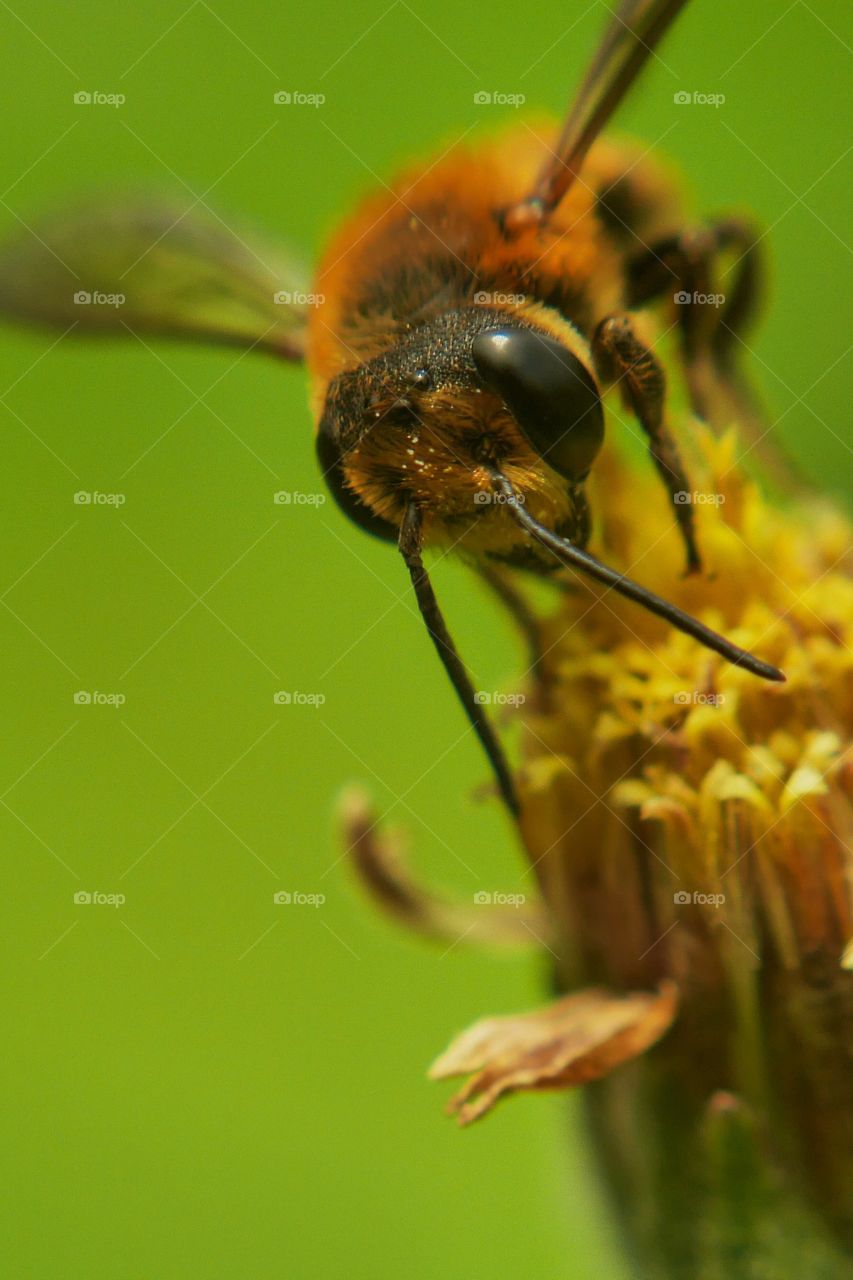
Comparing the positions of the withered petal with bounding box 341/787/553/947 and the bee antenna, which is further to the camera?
the withered petal with bounding box 341/787/553/947

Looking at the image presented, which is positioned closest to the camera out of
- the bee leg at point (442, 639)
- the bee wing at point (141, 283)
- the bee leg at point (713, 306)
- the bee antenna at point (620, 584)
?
the bee antenna at point (620, 584)

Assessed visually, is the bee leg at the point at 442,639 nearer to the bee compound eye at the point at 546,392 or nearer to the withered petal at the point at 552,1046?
the bee compound eye at the point at 546,392

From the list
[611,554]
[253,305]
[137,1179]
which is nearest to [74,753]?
[137,1179]

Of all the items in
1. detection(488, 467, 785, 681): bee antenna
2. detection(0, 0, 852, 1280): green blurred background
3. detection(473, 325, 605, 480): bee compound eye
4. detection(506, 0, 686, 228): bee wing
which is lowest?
detection(0, 0, 852, 1280): green blurred background

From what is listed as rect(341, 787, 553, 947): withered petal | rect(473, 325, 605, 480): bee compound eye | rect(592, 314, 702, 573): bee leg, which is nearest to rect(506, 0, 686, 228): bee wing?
rect(592, 314, 702, 573): bee leg

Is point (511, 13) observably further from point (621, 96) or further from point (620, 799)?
point (620, 799)

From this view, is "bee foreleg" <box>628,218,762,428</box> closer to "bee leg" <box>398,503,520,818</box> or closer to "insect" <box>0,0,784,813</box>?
"insect" <box>0,0,784,813</box>

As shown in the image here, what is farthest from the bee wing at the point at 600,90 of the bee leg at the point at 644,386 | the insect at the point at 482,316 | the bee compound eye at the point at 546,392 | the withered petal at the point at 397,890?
the withered petal at the point at 397,890
